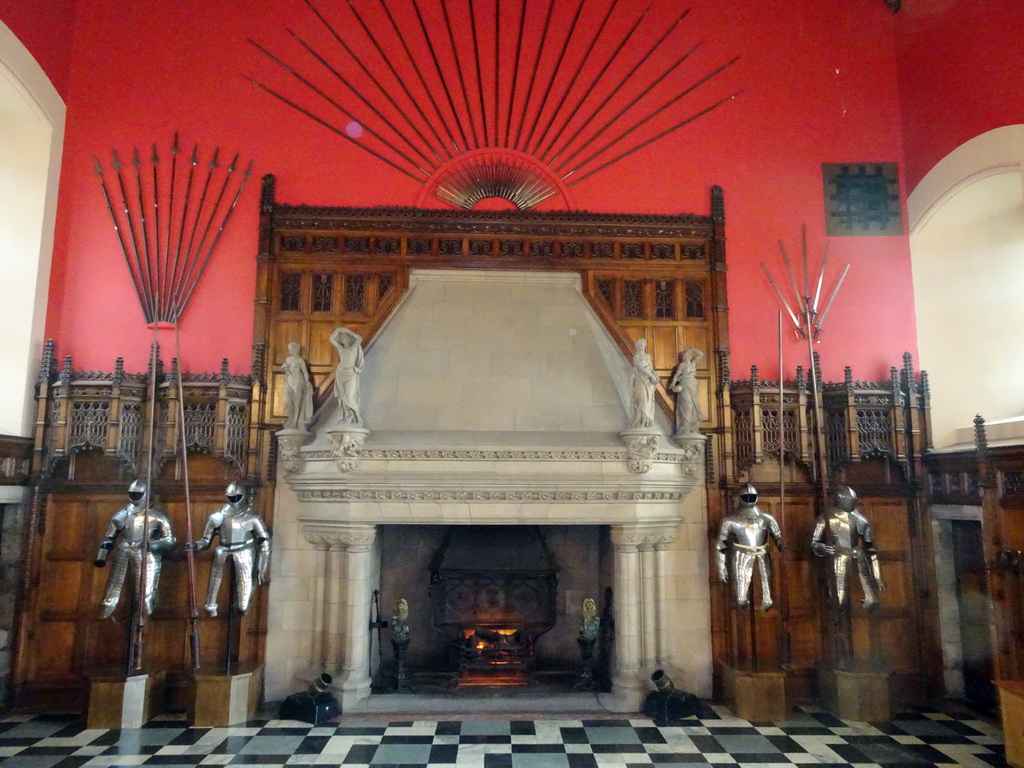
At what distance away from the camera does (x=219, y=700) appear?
19.5ft

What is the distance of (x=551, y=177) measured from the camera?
7578mm

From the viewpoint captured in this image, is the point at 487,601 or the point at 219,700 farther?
the point at 487,601

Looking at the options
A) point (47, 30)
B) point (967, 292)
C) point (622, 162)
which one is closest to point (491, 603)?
point (622, 162)

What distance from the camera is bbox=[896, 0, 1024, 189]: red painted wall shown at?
243 inches

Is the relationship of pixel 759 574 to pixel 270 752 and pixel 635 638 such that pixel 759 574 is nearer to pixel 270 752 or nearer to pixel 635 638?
pixel 635 638

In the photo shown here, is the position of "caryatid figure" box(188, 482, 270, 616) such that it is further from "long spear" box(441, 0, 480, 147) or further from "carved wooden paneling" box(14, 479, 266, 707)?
"long spear" box(441, 0, 480, 147)

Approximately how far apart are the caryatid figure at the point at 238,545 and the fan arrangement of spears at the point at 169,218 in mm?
1705

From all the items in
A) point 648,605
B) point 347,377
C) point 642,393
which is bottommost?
point 648,605

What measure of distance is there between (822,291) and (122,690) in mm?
8028

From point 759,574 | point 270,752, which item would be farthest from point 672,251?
point 270,752

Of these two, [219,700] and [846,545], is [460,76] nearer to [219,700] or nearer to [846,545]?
[846,545]

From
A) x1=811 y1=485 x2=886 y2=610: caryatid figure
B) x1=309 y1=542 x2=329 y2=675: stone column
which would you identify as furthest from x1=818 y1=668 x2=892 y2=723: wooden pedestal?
x1=309 y1=542 x2=329 y2=675: stone column

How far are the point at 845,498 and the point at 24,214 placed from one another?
869cm

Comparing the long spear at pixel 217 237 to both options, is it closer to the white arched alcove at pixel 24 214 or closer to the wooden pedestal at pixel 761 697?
the white arched alcove at pixel 24 214
